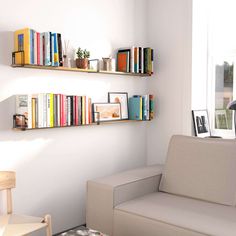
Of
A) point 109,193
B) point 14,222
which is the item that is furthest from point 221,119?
point 14,222

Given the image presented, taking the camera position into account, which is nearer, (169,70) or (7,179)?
(7,179)

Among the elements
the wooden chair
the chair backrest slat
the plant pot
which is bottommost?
the wooden chair

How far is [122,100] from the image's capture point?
382 cm

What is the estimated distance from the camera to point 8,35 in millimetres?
2850

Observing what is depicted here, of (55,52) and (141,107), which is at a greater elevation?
(55,52)

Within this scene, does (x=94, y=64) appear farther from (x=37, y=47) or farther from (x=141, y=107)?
(x=37, y=47)

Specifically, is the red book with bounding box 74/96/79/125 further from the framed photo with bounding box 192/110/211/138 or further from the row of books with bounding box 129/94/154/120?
the framed photo with bounding box 192/110/211/138

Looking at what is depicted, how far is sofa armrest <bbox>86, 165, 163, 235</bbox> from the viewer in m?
2.81

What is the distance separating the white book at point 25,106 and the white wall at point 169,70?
1.68 meters

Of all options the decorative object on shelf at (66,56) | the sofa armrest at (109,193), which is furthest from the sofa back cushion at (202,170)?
the decorative object on shelf at (66,56)

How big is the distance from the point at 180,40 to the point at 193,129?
928mm

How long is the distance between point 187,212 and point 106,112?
1345mm

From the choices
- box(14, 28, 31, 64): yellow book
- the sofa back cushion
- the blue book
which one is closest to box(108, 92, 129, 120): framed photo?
the blue book

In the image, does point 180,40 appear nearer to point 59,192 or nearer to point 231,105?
A: point 231,105
